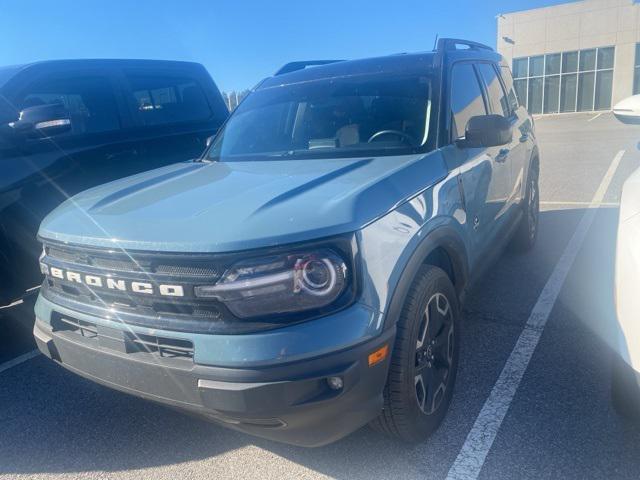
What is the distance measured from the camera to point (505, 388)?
9.62 ft

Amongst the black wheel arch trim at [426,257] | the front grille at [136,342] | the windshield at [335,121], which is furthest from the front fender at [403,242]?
the front grille at [136,342]

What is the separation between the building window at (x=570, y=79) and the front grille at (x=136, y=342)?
105 feet

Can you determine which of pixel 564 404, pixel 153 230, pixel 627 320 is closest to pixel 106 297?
pixel 153 230

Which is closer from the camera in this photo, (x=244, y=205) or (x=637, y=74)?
(x=244, y=205)

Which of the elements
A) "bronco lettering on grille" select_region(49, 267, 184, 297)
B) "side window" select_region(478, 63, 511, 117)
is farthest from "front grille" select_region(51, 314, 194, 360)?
"side window" select_region(478, 63, 511, 117)

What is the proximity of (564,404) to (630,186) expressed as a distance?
3.91 ft

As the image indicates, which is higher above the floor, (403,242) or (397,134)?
(397,134)

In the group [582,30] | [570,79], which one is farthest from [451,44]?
[582,30]

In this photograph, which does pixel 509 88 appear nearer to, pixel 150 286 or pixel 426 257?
pixel 426 257

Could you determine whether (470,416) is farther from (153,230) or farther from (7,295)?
(7,295)

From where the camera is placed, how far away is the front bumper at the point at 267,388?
1.84 meters

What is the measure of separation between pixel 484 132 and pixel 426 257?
0.92 metres

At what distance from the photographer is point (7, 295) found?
3623 mm

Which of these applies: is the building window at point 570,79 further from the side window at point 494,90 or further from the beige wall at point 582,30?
the side window at point 494,90
